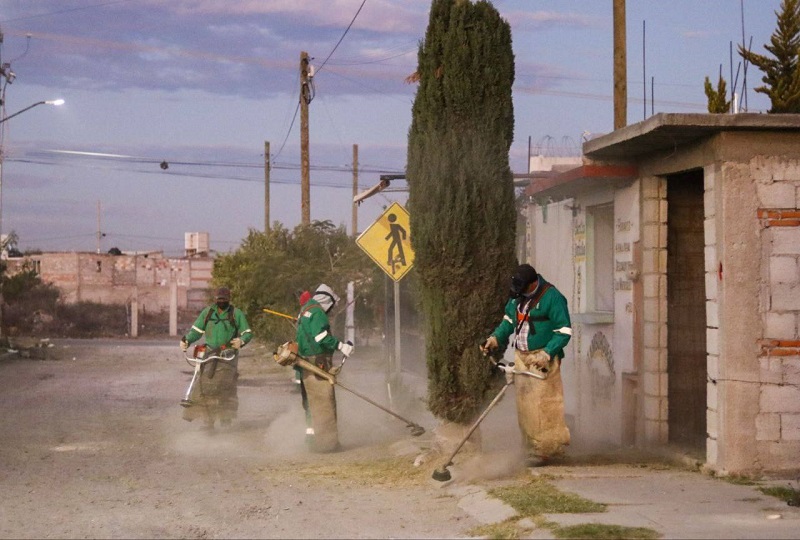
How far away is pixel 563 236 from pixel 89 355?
22.4m

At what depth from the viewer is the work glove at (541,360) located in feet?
32.7

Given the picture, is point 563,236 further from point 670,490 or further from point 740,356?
point 670,490

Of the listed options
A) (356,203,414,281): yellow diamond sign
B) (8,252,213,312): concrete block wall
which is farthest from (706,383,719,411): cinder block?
(8,252,213,312): concrete block wall

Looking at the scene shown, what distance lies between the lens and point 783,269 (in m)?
9.87

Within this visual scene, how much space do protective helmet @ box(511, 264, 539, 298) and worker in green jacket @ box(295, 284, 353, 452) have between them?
3.26 metres

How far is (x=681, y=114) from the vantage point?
9.62 metres

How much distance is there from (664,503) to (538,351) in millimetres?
2077

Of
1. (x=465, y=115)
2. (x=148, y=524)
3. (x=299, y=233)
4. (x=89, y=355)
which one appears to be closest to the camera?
(x=148, y=524)

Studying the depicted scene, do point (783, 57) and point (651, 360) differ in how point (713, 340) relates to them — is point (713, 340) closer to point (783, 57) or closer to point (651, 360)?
point (651, 360)

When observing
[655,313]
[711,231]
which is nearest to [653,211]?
[655,313]

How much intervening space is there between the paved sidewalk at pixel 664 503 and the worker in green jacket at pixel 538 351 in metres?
0.32

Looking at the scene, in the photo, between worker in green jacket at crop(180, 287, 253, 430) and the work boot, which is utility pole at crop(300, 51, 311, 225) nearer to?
worker in green jacket at crop(180, 287, 253, 430)

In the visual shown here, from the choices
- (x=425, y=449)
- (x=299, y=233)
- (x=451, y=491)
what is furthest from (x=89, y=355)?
(x=451, y=491)

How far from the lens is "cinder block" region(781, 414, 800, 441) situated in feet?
32.1
